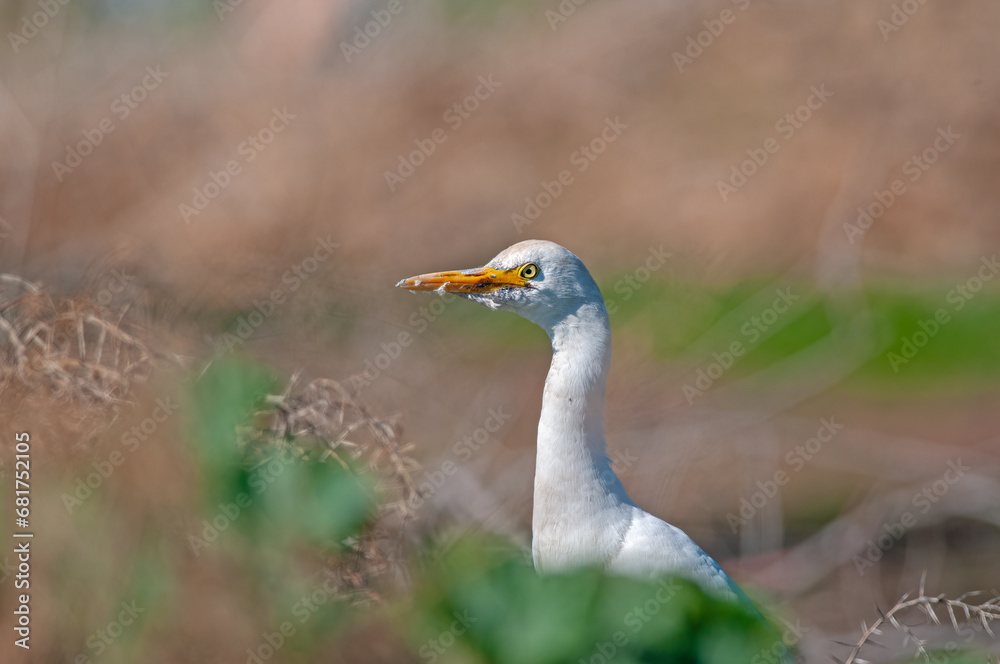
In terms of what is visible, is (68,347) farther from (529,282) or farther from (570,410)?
(570,410)

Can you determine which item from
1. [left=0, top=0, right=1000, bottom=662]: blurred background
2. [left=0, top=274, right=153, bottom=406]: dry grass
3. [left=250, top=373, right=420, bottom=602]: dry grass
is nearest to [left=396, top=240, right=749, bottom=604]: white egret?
[left=0, top=0, right=1000, bottom=662]: blurred background

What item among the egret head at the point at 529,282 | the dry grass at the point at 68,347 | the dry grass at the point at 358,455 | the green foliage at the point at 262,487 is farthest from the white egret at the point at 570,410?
the dry grass at the point at 68,347

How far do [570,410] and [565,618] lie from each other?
1.33m

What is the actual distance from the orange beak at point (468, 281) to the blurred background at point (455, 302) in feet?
1.96

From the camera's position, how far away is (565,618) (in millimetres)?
1688

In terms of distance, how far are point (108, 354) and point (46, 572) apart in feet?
3.27

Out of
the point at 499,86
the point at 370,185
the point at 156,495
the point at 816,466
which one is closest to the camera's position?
the point at 156,495

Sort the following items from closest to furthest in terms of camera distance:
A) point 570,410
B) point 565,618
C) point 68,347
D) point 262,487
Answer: point 565,618
point 262,487
point 570,410
point 68,347

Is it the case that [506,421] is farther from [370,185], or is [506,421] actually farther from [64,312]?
[370,185]

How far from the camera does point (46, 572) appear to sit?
2883 millimetres

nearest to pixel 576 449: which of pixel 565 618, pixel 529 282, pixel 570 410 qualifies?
pixel 570 410

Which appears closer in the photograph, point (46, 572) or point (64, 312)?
point (46, 572)

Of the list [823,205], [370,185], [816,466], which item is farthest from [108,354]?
[823,205]

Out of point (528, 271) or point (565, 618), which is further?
point (528, 271)
